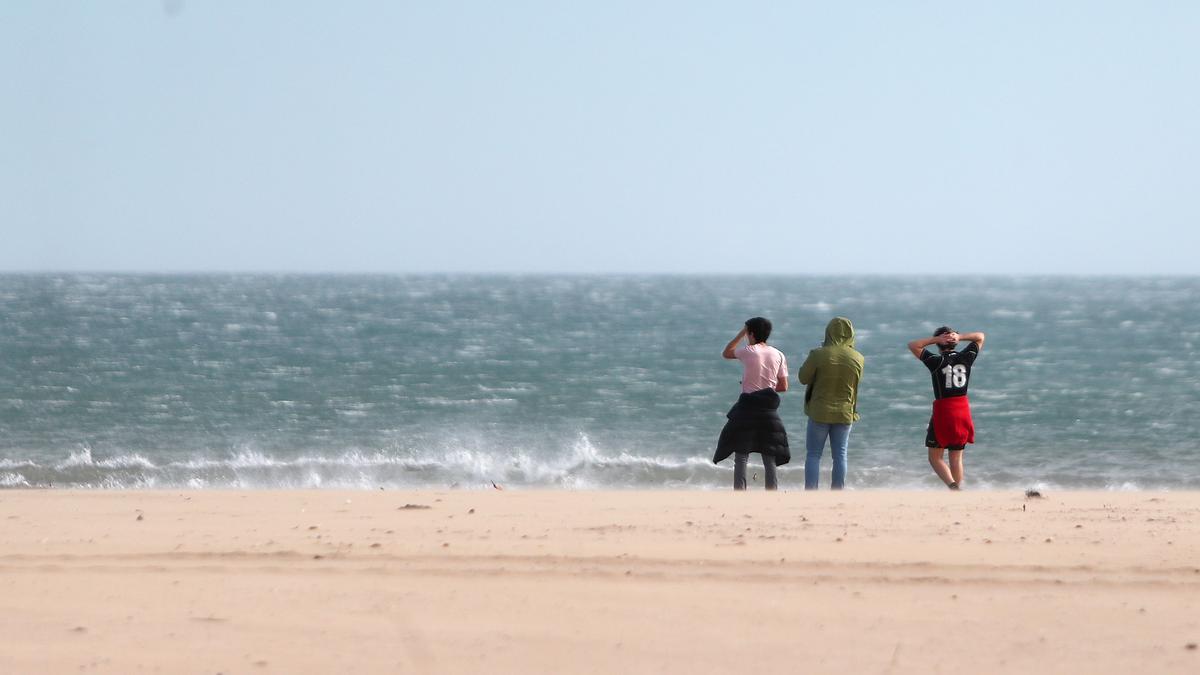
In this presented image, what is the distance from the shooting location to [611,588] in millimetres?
5617

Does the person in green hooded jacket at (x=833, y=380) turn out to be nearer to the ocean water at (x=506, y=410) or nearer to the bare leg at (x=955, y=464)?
the bare leg at (x=955, y=464)

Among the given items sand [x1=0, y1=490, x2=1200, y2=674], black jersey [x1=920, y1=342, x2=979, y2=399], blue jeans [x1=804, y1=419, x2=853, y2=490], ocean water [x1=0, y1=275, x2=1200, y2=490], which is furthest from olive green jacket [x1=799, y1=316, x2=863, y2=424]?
ocean water [x1=0, y1=275, x2=1200, y2=490]

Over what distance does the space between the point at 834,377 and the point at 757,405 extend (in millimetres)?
573

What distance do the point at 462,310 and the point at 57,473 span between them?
1768 inches

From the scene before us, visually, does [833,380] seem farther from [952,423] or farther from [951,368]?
[952,423]

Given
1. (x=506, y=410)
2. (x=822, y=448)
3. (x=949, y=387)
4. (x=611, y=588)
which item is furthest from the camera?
(x=506, y=410)

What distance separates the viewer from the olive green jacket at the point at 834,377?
351 inches

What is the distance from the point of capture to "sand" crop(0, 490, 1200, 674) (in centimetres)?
470

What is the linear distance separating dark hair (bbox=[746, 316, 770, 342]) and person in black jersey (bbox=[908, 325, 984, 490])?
101cm

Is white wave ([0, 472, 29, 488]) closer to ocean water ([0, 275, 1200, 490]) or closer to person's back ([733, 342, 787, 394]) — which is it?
ocean water ([0, 275, 1200, 490])

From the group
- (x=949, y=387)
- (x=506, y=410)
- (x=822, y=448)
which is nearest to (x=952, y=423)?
(x=949, y=387)

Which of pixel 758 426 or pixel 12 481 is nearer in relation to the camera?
pixel 758 426

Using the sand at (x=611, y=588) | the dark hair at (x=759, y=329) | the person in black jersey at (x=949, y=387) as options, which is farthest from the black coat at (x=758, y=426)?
the person in black jersey at (x=949, y=387)

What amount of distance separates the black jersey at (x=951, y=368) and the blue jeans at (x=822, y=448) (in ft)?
2.32
